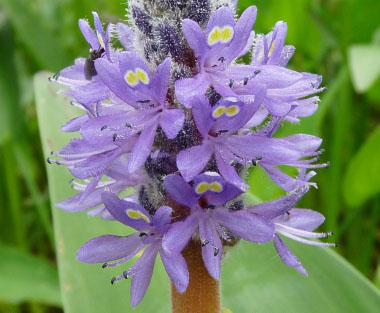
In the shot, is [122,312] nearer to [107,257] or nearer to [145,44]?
[107,257]

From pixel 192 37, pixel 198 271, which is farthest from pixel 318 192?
pixel 192 37

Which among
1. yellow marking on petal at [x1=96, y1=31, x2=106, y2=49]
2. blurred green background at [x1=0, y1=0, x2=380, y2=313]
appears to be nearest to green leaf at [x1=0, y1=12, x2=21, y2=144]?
blurred green background at [x1=0, y1=0, x2=380, y2=313]

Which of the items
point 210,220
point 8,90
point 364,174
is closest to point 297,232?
point 210,220

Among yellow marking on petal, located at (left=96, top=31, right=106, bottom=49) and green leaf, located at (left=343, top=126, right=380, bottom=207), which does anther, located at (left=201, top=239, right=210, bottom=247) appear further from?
green leaf, located at (left=343, top=126, right=380, bottom=207)

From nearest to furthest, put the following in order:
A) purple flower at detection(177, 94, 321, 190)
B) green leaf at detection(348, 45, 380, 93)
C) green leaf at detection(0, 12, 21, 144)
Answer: purple flower at detection(177, 94, 321, 190) → green leaf at detection(348, 45, 380, 93) → green leaf at detection(0, 12, 21, 144)

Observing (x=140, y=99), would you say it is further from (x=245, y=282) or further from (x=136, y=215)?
(x=245, y=282)

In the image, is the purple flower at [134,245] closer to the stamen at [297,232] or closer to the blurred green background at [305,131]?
the stamen at [297,232]

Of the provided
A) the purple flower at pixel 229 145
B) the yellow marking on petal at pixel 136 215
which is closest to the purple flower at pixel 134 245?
the yellow marking on petal at pixel 136 215
